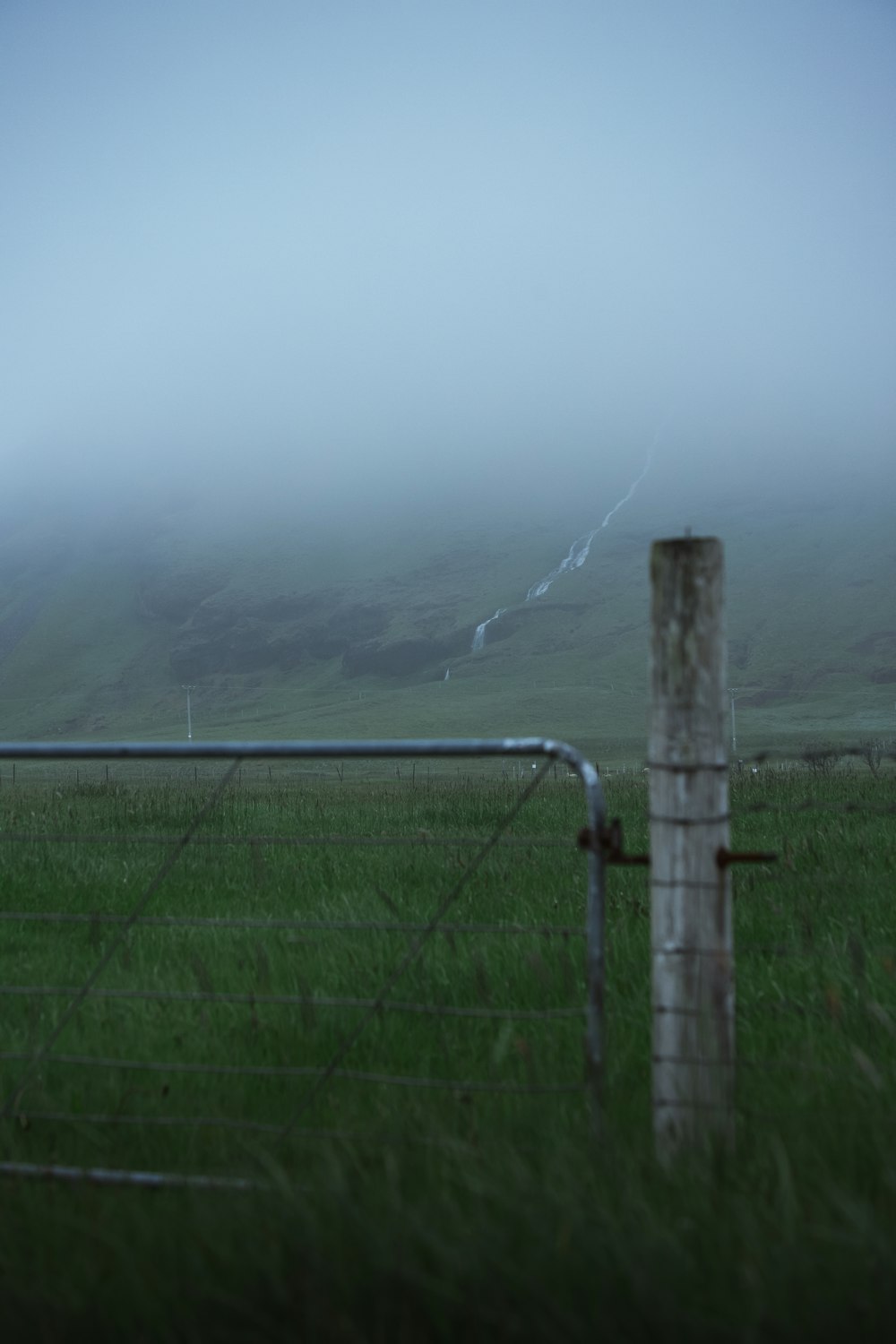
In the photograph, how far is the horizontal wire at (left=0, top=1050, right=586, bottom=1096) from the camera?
12.1 ft

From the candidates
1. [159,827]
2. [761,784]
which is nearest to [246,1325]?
[159,827]

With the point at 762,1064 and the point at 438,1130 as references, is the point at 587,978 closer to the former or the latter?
the point at 762,1064

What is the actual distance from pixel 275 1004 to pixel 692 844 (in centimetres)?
264

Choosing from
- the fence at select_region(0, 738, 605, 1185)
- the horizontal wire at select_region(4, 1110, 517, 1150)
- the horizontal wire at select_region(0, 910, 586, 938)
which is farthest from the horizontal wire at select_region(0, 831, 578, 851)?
the horizontal wire at select_region(4, 1110, 517, 1150)

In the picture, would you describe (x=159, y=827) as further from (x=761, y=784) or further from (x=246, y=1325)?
(x=246, y=1325)

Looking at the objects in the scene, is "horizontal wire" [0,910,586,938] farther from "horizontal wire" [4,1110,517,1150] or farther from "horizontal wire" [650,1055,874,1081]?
"horizontal wire" [4,1110,517,1150]

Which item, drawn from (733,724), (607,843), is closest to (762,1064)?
(607,843)

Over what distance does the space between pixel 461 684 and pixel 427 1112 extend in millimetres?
183473

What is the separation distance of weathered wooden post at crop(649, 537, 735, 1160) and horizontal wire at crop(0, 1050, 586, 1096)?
0.40 m

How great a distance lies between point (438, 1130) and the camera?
342cm

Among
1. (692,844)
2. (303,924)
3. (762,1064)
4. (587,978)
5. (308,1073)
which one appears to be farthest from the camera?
(587,978)

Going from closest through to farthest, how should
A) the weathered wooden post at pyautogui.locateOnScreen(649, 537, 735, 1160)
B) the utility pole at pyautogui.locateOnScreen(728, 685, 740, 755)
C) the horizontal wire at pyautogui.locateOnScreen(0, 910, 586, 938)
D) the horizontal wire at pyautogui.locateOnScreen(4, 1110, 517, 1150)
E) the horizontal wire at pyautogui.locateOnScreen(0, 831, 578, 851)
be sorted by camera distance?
the weathered wooden post at pyautogui.locateOnScreen(649, 537, 735, 1160) → the horizontal wire at pyautogui.locateOnScreen(4, 1110, 517, 1150) → the horizontal wire at pyautogui.locateOnScreen(0, 910, 586, 938) → the horizontal wire at pyautogui.locateOnScreen(0, 831, 578, 851) → the utility pole at pyautogui.locateOnScreen(728, 685, 740, 755)

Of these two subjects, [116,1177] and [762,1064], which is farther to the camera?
[762,1064]

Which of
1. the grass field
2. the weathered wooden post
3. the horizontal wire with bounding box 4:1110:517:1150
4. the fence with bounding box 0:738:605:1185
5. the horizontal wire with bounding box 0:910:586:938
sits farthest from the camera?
the horizontal wire with bounding box 0:910:586:938
